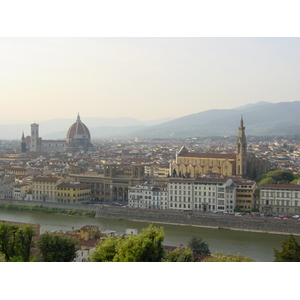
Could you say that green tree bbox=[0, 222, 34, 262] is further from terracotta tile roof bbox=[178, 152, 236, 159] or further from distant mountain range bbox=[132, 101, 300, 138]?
distant mountain range bbox=[132, 101, 300, 138]

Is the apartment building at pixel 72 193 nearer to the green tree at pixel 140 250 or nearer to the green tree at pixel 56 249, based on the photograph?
the green tree at pixel 56 249

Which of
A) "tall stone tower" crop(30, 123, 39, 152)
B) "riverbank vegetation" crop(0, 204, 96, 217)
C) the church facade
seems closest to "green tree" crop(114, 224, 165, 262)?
"riverbank vegetation" crop(0, 204, 96, 217)

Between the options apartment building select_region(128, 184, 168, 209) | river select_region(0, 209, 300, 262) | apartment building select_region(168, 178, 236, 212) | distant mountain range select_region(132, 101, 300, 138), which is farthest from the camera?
distant mountain range select_region(132, 101, 300, 138)

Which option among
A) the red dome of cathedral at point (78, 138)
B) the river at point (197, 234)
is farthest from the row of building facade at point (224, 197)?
the red dome of cathedral at point (78, 138)

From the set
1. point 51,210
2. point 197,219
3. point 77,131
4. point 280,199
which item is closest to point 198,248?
point 197,219

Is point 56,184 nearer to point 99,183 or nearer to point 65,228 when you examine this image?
point 99,183

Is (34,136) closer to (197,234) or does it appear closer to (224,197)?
(224,197)

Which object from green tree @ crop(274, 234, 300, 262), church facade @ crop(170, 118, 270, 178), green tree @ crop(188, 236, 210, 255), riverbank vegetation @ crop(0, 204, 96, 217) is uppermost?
church facade @ crop(170, 118, 270, 178)
